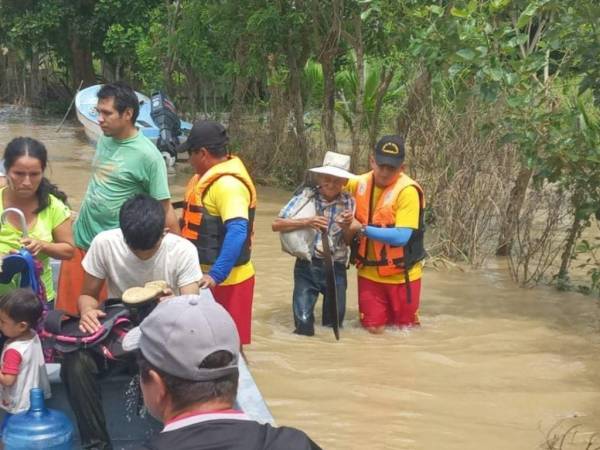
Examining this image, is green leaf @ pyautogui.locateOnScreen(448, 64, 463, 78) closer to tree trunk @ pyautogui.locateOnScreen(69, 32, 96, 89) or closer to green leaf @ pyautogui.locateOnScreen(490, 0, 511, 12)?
green leaf @ pyautogui.locateOnScreen(490, 0, 511, 12)

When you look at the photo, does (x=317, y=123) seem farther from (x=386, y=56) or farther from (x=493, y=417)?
(x=493, y=417)

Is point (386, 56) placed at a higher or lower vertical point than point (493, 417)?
higher

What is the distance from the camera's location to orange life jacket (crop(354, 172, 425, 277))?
6.86 meters

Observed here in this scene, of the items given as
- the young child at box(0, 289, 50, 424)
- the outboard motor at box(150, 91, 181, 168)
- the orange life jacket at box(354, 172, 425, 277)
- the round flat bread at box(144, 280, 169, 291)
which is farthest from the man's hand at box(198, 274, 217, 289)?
the outboard motor at box(150, 91, 181, 168)

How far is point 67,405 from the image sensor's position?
4.46 metres

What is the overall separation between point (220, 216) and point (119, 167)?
0.61 meters

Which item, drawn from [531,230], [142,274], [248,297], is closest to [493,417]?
[248,297]

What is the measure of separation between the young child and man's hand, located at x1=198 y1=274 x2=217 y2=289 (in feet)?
2.58

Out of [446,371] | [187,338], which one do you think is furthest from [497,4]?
[187,338]

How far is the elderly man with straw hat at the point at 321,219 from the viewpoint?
265 inches

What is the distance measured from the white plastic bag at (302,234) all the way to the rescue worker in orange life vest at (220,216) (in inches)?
44.8

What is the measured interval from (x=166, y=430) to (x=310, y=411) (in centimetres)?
402

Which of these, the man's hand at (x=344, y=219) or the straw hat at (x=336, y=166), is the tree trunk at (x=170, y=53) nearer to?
the straw hat at (x=336, y=166)

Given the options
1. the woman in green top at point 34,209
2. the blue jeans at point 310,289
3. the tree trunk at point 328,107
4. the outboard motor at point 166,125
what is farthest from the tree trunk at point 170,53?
the woman in green top at point 34,209
